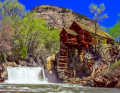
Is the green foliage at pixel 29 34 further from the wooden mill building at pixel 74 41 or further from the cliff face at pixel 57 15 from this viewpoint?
the cliff face at pixel 57 15

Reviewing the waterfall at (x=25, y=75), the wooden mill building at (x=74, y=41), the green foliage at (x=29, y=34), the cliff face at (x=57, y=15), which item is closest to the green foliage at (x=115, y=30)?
the wooden mill building at (x=74, y=41)

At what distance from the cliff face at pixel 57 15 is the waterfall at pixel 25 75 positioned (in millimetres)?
64944

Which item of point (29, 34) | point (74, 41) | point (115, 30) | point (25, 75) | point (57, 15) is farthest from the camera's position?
point (57, 15)

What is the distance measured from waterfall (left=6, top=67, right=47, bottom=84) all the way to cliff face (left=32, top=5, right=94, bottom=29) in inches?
2557

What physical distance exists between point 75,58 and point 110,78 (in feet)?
39.9

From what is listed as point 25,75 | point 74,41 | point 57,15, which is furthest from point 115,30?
point 57,15

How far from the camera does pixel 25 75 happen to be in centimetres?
2473

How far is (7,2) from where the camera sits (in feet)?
115

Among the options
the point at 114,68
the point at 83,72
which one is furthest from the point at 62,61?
the point at 114,68

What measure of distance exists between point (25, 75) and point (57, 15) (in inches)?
3268

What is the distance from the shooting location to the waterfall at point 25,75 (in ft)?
75.5

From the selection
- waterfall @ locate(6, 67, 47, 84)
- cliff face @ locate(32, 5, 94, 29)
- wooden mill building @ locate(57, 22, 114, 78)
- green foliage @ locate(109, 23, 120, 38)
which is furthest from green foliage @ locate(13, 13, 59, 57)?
cliff face @ locate(32, 5, 94, 29)

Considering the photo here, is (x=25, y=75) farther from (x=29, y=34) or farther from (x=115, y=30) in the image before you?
(x=115, y=30)

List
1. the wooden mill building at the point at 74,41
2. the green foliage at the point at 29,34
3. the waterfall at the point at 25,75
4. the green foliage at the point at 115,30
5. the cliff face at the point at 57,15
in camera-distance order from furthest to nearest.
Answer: the cliff face at the point at 57,15, the green foliage at the point at 29,34, the green foliage at the point at 115,30, the wooden mill building at the point at 74,41, the waterfall at the point at 25,75
